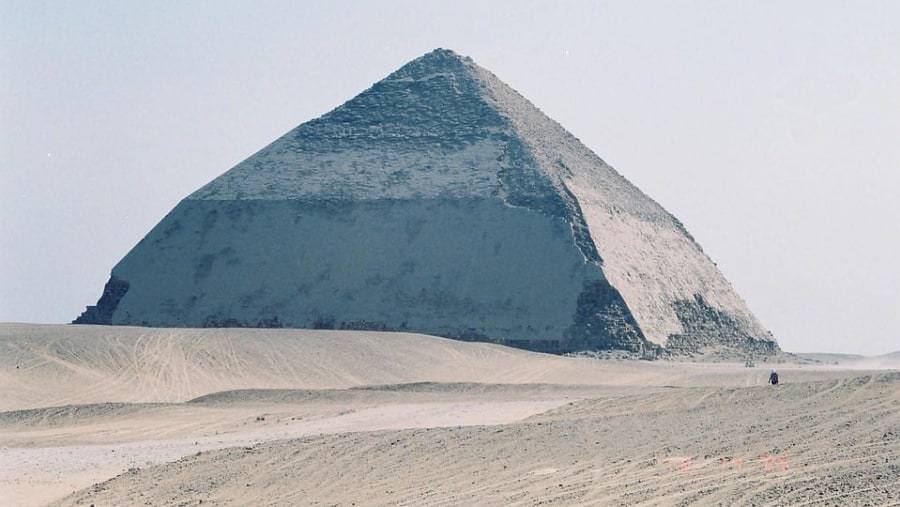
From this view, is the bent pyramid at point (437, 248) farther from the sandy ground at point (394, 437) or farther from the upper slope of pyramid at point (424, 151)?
the sandy ground at point (394, 437)

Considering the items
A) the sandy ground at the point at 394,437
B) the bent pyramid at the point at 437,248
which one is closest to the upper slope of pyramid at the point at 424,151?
the bent pyramid at the point at 437,248

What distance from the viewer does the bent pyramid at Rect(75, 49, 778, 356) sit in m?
52.9

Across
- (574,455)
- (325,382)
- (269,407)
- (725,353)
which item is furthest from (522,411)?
(725,353)

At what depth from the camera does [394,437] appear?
2003cm

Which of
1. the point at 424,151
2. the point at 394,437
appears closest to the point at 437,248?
the point at 424,151

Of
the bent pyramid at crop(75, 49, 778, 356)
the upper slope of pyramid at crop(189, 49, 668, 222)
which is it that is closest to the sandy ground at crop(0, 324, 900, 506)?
the bent pyramid at crop(75, 49, 778, 356)

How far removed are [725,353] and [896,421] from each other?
38.8 m

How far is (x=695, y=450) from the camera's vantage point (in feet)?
55.8

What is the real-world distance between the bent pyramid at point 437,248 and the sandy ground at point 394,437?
647 inches

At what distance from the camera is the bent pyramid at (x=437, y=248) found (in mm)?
52875

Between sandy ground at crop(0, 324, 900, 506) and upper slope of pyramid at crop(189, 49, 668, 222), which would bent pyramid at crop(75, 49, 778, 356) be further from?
sandy ground at crop(0, 324, 900, 506)

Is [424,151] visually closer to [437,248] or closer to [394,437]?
[437,248]

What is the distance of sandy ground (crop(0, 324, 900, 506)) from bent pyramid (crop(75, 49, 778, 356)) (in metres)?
16.4

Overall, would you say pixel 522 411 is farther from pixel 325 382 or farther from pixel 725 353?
pixel 725 353
